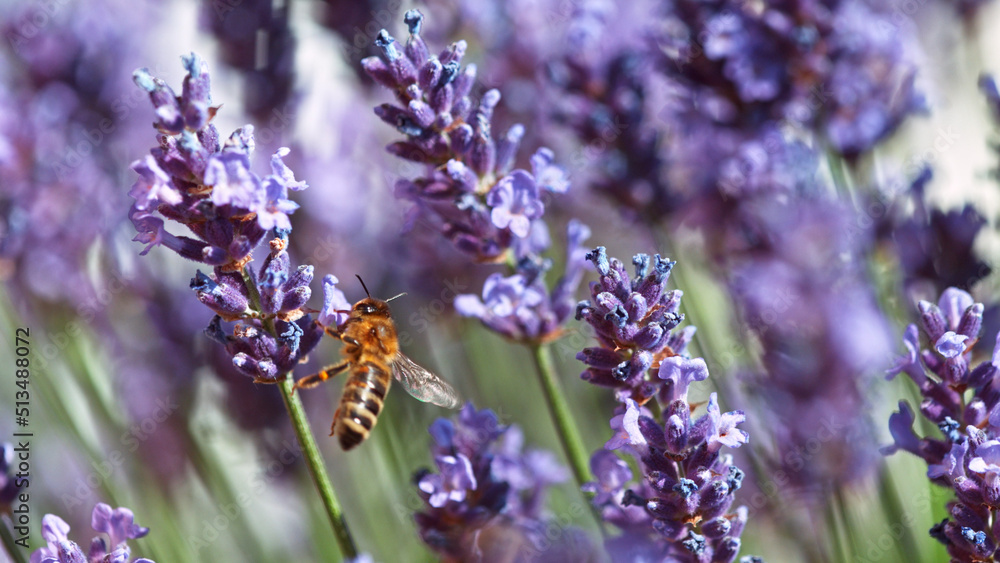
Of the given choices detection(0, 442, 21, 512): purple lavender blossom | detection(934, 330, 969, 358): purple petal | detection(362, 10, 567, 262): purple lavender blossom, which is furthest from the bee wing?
detection(934, 330, 969, 358): purple petal

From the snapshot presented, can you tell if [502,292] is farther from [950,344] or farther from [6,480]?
[6,480]

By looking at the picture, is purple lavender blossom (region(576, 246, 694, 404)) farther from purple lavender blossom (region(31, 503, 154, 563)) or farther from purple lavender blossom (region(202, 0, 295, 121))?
purple lavender blossom (region(202, 0, 295, 121))

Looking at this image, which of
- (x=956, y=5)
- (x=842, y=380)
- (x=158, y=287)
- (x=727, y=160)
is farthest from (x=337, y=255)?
(x=956, y=5)

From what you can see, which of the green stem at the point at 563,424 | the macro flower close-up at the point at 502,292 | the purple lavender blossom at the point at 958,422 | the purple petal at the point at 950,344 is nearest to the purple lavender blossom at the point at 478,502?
the macro flower close-up at the point at 502,292

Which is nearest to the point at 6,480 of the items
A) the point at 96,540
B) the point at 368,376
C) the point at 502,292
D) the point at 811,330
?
the point at 96,540

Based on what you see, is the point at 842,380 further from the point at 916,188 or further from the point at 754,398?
the point at 916,188

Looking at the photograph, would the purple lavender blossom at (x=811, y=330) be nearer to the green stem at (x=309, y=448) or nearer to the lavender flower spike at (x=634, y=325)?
the lavender flower spike at (x=634, y=325)

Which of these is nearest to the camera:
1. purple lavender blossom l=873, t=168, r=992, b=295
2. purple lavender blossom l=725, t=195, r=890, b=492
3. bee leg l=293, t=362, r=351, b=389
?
bee leg l=293, t=362, r=351, b=389
